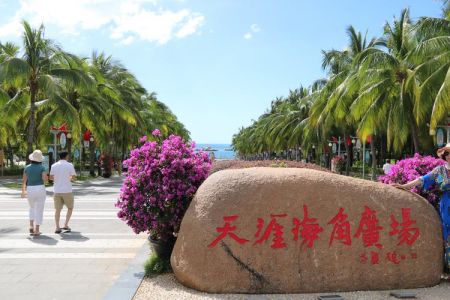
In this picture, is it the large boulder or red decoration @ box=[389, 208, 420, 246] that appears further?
red decoration @ box=[389, 208, 420, 246]

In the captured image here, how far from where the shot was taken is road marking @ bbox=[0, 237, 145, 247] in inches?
332

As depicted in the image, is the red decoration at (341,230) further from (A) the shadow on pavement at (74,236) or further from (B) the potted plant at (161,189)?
(A) the shadow on pavement at (74,236)

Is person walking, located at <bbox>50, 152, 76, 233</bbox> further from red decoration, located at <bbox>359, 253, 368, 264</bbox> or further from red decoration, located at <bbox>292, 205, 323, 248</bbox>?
red decoration, located at <bbox>359, 253, 368, 264</bbox>

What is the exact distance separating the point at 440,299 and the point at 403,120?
16.7m

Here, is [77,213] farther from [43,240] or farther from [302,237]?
[302,237]

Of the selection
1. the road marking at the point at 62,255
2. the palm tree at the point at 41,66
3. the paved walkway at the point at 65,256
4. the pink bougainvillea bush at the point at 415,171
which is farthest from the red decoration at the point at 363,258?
the palm tree at the point at 41,66

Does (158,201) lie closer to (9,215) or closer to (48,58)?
(9,215)

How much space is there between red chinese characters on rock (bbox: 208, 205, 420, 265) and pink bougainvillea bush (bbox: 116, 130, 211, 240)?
1.01 meters

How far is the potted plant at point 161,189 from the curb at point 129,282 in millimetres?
427

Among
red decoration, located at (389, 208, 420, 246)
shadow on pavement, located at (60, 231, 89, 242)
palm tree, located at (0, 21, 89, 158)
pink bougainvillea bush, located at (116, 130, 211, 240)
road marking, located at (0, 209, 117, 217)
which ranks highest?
palm tree, located at (0, 21, 89, 158)

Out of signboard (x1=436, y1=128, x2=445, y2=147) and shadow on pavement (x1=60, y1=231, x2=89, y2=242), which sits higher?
signboard (x1=436, y1=128, x2=445, y2=147)

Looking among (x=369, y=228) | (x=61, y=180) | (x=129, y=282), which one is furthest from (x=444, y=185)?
(x=61, y=180)

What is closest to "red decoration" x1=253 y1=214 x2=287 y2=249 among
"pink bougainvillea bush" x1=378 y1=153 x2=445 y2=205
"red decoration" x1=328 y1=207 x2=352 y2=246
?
"red decoration" x1=328 y1=207 x2=352 y2=246

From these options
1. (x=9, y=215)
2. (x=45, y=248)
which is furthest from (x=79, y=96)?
(x=45, y=248)
